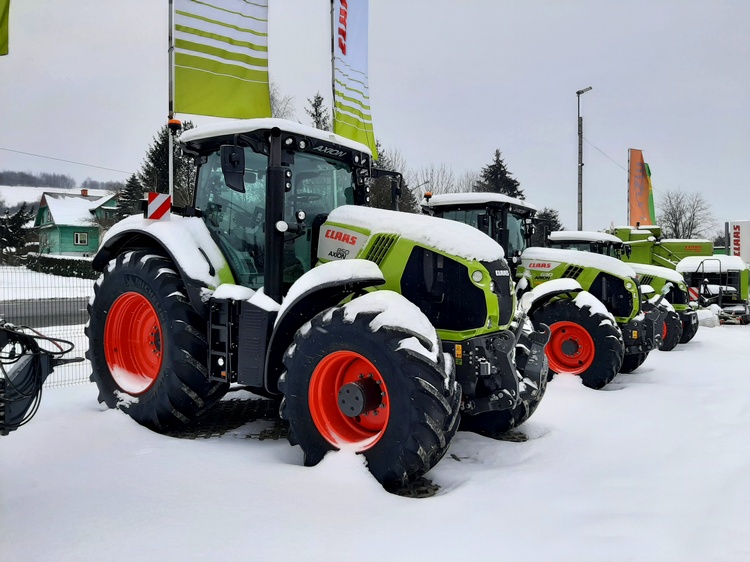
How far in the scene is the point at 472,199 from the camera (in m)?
8.42

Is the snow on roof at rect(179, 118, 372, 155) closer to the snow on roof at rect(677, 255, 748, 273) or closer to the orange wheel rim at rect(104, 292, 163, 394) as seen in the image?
the orange wheel rim at rect(104, 292, 163, 394)

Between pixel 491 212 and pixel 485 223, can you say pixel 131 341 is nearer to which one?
pixel 485 223

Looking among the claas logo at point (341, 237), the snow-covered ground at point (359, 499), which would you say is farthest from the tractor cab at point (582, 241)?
the claas logo at point (341, 237)

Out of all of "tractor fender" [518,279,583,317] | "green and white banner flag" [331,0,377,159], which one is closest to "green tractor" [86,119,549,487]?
"tractor fender" [518,279,583,317]

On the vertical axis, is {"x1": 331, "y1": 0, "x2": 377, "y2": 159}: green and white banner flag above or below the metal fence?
above

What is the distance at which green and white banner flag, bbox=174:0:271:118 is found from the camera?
8.06m

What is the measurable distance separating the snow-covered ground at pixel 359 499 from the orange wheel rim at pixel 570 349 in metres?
2.41

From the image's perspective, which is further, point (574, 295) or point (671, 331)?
point (671, 331)

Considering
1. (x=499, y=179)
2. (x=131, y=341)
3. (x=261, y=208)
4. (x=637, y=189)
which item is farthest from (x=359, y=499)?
(x=499, y=179)

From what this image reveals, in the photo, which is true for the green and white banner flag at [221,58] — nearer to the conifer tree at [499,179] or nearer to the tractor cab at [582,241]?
the tractor cab at [582,241]

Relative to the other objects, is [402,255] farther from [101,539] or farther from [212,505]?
[101,539]

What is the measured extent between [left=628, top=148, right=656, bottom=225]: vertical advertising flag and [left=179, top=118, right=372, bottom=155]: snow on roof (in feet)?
64.6

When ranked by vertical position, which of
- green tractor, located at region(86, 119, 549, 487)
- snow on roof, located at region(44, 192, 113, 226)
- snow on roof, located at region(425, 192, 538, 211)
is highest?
snow on roof, located at region(44, 192, 113, 226)

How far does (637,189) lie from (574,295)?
17.1 meters
